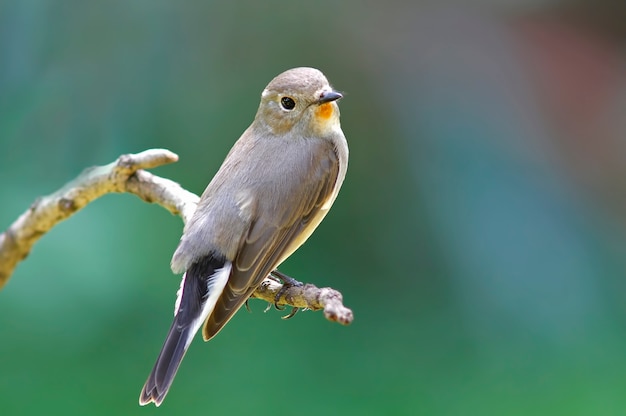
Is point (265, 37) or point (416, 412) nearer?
point (416, 412)

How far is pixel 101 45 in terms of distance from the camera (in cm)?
453

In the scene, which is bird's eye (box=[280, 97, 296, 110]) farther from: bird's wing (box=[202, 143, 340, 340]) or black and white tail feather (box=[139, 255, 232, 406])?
black and white tail feather (box=[139, 255, 232, 406])

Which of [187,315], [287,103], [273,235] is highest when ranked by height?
[287,103]

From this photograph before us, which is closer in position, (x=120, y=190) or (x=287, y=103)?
(x=120, y=190)

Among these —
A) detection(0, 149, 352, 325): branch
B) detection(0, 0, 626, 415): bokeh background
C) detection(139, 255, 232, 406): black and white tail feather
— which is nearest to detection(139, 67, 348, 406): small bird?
detection(139, 255, 232, 406): black and white tail feather

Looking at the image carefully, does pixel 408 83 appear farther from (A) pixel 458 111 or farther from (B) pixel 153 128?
(B) pixel 153 128

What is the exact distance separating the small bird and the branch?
0.11 meters

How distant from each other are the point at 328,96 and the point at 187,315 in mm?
882

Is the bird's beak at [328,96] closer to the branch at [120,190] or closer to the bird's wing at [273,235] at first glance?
the bird's wing at [273,235]

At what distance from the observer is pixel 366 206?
4621mm

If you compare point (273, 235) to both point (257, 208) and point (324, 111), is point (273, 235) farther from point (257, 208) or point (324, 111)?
point (324, 111)

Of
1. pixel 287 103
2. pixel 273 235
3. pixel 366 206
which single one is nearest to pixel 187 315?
pixel 273 235

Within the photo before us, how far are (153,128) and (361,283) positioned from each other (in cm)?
129

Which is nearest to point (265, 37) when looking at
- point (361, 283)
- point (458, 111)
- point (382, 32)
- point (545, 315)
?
point (382, 32)
